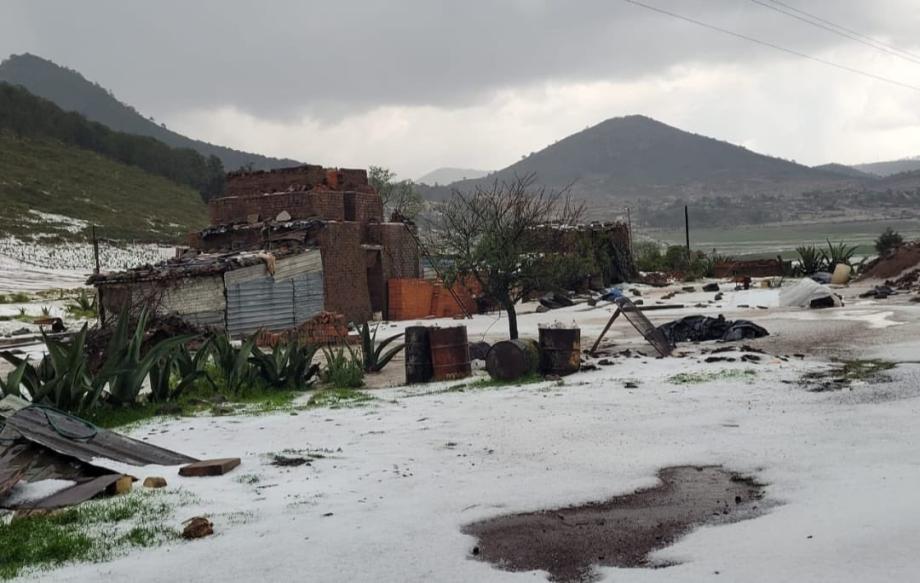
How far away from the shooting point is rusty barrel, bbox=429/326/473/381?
11492 mm

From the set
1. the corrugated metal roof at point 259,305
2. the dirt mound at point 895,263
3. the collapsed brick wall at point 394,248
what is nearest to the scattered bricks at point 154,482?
the corrugated metal roof at point 259,305

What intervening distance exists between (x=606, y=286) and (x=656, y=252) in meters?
9.82

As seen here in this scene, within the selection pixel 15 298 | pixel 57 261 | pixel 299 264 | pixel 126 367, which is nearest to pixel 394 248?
pixel 299 264

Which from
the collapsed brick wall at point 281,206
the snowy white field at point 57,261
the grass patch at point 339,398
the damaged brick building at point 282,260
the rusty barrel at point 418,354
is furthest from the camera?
the snowy white field at point 57,261

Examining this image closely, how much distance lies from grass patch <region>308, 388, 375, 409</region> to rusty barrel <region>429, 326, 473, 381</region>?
3.68 ft

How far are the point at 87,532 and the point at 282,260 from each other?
60.8 feet

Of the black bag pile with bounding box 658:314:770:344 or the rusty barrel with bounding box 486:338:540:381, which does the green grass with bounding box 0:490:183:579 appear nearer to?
the rusty barrel with bounding box 486:338:540:381

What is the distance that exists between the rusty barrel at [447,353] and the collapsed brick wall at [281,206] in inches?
605

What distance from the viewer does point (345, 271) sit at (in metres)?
25.5

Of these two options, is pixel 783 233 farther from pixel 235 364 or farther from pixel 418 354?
pixel 235 364

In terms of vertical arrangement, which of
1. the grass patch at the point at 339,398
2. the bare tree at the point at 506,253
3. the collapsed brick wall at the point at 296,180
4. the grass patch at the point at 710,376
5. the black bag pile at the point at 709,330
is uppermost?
the collapsed brick wall at the point at 296,180

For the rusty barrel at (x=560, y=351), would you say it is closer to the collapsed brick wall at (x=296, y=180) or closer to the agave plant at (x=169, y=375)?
the agave plant at (x=169, y=375)

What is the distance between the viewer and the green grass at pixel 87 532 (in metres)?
4.46

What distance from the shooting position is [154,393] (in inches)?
397
